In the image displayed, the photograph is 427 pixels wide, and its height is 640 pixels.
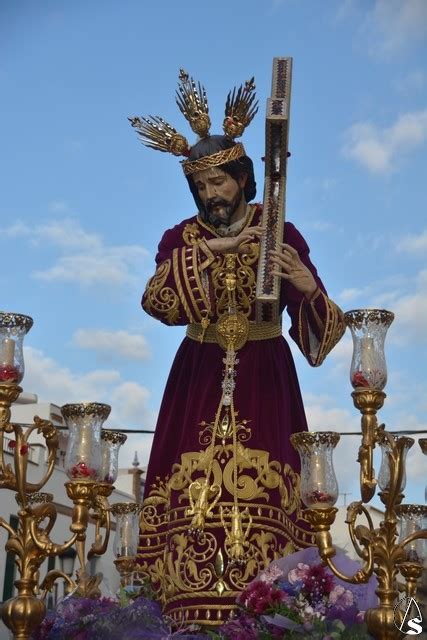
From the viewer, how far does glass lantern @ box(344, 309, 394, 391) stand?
18.0 ft

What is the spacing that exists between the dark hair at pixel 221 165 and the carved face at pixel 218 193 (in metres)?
0.06

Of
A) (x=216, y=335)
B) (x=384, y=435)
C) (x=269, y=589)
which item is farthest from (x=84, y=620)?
(x=216, y=335)

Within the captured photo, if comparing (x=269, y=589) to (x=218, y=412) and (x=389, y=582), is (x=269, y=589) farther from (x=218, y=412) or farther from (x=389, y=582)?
(x=218, y=412)

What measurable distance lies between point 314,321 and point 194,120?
1.66 meters

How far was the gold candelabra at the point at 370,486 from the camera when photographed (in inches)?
200

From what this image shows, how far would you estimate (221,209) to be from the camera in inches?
294

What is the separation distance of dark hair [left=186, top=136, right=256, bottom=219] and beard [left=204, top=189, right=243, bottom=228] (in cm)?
14

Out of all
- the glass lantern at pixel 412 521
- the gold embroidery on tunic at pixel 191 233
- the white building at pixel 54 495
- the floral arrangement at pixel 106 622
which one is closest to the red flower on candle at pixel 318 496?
the glass lantern at pixel 412 521

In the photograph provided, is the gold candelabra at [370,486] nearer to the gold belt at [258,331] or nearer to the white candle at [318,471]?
→ the white candle at [318,471]

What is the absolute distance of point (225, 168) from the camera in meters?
7.46

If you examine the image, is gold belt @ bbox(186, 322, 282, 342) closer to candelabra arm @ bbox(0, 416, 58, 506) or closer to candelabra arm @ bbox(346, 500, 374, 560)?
candelabra arm @ bbox(0, 416, 58, 506)

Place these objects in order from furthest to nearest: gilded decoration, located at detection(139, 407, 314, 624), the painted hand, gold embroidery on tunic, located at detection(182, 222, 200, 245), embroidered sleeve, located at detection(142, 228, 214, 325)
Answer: gold embroidery on tunic, located at detection(182, 222, 200, 245)
embroidered sleeve, located at detection(142, 228, 214, 325)
the painted hand
gilded decoration, located at detection(139, 407, 314, 624)

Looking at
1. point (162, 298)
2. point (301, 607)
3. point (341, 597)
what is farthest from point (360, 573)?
point (162, 298)

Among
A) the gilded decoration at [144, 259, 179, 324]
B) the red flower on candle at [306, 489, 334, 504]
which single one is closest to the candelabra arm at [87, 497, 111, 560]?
the gilded decoration at [144, 259, 179, 324]
